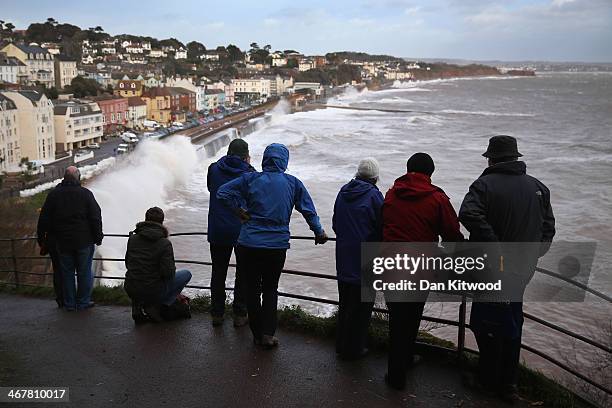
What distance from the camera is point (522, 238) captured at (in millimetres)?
3730

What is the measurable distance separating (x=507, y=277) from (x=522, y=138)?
163 feet

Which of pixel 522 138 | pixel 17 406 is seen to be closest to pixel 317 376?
pixel 17 406

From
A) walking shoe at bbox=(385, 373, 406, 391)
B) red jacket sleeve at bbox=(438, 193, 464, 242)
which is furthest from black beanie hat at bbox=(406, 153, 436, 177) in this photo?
walking shoe at bbox=(385, 373, 406, 391)

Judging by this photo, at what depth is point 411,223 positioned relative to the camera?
3.95 meters

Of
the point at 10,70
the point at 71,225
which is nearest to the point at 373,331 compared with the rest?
the point at 71,225

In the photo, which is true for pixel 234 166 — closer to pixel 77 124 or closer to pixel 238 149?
pixel 238 149

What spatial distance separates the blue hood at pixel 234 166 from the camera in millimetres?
5008

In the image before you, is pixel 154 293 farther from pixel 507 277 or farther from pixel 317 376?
pixel 507 277

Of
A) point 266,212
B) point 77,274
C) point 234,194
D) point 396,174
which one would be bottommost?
point 396,174

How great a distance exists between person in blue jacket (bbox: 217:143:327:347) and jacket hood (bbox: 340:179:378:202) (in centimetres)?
28

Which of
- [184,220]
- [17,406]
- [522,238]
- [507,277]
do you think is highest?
[522,238]

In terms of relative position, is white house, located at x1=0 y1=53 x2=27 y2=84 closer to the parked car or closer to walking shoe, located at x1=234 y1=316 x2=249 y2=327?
the parked car

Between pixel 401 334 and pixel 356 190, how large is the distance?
99cm

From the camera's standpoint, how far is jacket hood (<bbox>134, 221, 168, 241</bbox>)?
17.3 feet
